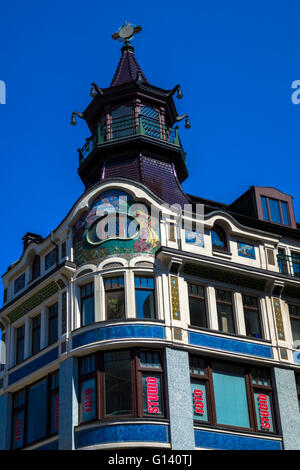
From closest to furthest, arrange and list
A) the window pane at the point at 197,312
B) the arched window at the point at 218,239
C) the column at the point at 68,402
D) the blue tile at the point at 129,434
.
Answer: the blue tile at the point at 129,434, the column at the point at 68,402, the window pane at the point at 197,312, the arched window at the point at 218,239

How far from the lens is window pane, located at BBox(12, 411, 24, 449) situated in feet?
115

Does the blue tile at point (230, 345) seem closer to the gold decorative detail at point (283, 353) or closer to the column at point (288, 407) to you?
the gold decorative detail at point (283, 353)

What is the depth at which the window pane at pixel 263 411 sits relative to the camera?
33438mm

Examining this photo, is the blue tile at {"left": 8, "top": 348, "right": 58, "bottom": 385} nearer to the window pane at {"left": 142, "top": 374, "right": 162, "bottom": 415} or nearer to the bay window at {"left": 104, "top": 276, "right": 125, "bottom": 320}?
the bay window at {"left": 104, "top": 276, "right": 125, "bottom": 320}

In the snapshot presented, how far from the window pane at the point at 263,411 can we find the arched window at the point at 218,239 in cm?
650

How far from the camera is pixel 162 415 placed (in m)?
31.0

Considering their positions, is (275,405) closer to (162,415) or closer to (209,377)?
(209,377)

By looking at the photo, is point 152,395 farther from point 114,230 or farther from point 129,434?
point 114,230

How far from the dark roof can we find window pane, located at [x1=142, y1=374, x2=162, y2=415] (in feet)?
54.4

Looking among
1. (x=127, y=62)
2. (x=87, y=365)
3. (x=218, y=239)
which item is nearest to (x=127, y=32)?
(x=127, y=62)

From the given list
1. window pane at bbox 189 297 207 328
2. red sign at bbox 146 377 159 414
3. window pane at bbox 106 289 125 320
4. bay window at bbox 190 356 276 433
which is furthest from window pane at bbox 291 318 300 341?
window pane at bbox 106 289 125 320

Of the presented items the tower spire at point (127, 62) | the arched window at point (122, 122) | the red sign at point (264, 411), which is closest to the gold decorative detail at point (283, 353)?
the red sign at point (264, 411)
